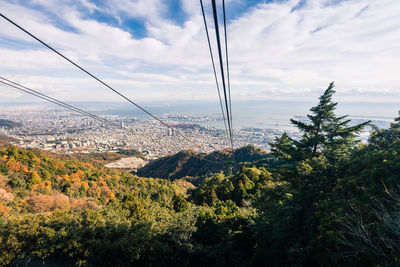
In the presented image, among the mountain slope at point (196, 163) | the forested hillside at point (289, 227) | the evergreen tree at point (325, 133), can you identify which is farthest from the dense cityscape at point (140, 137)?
the forested hillside at point (289, 227)

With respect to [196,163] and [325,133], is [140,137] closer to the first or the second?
[196,163]

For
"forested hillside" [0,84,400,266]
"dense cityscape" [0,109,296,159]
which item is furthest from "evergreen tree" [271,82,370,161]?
"dense cityscape" [0,109,296,159]

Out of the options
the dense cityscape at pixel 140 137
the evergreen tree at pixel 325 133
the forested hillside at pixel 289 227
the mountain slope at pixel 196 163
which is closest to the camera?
the forested hillside at pixel 289 227

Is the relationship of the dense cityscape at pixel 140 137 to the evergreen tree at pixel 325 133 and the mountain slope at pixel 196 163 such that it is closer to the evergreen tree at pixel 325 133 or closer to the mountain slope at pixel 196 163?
the mountain slope at pixel 196 163

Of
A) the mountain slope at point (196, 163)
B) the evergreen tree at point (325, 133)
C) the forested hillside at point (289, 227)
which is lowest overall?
the mountain slope at point (196, 163)

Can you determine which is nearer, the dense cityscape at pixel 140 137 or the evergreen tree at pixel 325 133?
the evergreen tree at pixel 325 133

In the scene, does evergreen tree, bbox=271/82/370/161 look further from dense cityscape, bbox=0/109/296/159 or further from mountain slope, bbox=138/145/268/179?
dense cityscape, bbox=0/109/296/159

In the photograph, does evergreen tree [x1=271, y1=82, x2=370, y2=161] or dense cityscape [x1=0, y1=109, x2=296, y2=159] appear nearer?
evergreen tree [x1=271, y1=82, x2=370, y2=161]

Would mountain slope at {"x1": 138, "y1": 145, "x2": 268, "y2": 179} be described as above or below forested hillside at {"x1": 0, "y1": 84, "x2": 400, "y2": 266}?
below
